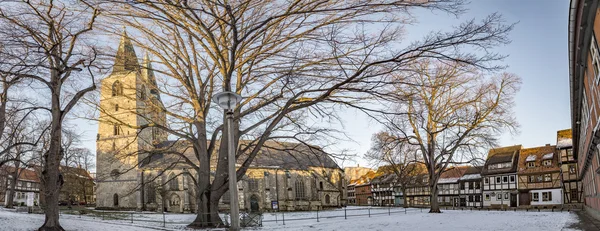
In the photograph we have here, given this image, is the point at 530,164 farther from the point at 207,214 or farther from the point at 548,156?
the point at 207,214

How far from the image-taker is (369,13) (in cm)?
1270

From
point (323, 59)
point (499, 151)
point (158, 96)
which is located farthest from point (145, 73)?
point (499, 151)

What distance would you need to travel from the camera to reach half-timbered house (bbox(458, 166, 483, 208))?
2466 inches

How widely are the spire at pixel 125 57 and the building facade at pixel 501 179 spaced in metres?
49.1

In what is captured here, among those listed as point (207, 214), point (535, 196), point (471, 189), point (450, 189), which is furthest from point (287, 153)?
point (450, 189)

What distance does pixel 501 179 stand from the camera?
57812mm

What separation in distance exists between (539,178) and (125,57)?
50354mm

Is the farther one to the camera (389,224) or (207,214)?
(389,224)

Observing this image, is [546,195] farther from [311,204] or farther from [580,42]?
[580,42]

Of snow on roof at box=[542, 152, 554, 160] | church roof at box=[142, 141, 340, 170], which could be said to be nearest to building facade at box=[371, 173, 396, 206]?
church roof at box=[142, 141, 340, 170]

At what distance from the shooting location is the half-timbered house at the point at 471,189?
2466 inches

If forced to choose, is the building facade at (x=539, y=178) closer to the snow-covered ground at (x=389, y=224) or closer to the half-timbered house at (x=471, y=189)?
the half-timbered house at (x=471, y=189)

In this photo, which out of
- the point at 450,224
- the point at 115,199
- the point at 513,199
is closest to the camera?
the point at 450,224

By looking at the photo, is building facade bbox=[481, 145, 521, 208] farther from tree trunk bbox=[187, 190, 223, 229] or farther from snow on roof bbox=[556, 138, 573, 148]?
tree trunk bbox=[187, 190, 223, 229]
